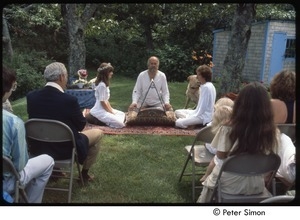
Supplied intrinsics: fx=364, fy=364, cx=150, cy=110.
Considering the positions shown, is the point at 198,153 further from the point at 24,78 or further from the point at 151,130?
the point at 24,78

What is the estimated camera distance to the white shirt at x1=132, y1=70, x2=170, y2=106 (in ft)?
17.8

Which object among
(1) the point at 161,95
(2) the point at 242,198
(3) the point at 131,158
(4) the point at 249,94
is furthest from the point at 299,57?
(1) the point at 161,95

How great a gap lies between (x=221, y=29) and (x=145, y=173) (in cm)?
688

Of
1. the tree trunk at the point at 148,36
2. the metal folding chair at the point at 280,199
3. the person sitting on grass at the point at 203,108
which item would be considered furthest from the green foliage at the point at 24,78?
the metal folding chair at the point at 280,199

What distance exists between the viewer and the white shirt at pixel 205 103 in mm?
4633

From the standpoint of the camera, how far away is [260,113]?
2.19 metres

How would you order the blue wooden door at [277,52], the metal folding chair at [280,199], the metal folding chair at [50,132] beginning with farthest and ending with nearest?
1. the blue wooden door at [277,52]
2. the metal folding chair at [50,132]
3. the metal folding chair at [280,199]

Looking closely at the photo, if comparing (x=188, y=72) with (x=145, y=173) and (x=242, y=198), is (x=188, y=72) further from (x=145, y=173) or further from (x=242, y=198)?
(x=242, y=198)

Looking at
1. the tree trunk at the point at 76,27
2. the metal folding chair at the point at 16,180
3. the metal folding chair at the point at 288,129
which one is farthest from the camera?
the tree trunk at the point at 76,27

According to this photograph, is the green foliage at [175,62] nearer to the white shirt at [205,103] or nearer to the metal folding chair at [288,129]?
the white shirt at [205,103]

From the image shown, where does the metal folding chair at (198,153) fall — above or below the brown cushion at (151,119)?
above

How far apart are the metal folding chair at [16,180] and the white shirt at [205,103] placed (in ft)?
9.55

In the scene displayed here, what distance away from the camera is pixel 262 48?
876 cm
